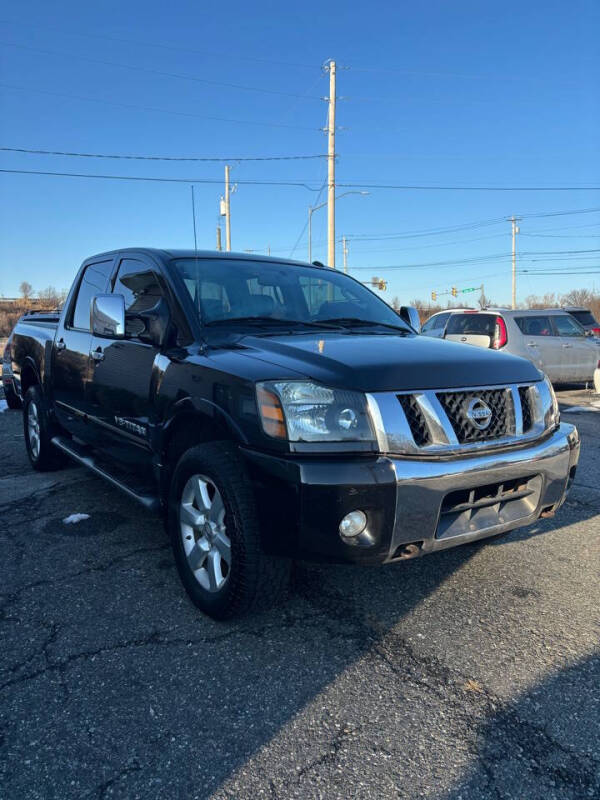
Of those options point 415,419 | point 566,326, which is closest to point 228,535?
point 415,419

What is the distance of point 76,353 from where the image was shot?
4.38 m

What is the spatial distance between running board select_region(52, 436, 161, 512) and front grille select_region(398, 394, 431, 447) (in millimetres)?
1487

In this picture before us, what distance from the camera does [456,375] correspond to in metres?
2.60

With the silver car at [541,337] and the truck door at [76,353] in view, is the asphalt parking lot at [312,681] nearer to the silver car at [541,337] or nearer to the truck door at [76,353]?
the truck door at [76,353]

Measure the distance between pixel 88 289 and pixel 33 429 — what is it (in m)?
1.71

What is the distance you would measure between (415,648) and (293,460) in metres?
0.98

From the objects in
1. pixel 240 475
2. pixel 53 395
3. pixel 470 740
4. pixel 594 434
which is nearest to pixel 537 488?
pixel 470 740

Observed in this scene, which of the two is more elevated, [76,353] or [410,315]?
[410,315]

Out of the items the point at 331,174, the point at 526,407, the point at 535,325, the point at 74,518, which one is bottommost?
the point at 74,518

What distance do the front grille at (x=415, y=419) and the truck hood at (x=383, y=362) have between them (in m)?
0.05

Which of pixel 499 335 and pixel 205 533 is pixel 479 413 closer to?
pixel 205 533

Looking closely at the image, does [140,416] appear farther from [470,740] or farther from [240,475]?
[470,740]

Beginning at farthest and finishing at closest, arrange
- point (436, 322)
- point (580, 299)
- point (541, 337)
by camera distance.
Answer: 1. point (580, 299)
2. point (436, 322)
3. point (541, 337)

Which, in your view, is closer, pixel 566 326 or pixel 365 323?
pixel 365 323
